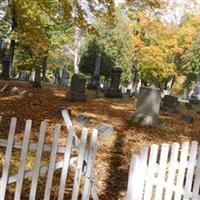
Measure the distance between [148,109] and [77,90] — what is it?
189 inches

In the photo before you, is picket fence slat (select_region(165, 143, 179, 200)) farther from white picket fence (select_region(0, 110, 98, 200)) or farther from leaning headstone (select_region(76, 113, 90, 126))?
leaning headstone (select_region(76, 113, 90, 126))

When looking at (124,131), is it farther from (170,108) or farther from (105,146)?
(170,108)

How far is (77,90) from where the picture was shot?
659 inches

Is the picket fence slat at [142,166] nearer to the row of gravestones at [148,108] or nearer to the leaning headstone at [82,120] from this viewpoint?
the leaning headstone at [82,120]

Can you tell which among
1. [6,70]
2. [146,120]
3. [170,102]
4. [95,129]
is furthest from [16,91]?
[95,129]

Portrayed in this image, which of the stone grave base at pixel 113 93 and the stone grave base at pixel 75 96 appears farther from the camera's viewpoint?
the stone grave base at pixel 113 93

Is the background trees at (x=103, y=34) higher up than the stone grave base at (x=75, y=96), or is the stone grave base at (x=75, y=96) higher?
the background trees at (x=103, y=34)

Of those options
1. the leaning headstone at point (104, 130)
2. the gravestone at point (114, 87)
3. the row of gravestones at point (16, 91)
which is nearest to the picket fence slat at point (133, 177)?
→ the leaning headstone at point (104, 130)

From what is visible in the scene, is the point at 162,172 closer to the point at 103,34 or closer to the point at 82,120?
the point at 82,120

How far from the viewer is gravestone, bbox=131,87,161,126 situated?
12.5 m

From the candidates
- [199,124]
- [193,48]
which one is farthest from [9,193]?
[193,48]

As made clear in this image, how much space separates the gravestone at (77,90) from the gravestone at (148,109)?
4.19 m

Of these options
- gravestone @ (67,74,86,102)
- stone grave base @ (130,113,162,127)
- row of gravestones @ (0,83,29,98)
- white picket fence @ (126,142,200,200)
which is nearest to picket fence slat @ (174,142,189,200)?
white picket fence @ (126,142,200,200)

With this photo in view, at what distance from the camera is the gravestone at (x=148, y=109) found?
493 inches
